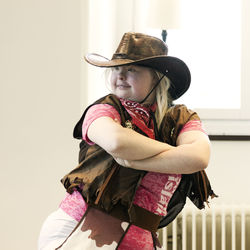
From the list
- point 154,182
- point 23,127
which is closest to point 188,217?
point 23,127

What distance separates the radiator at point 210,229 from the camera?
2680mm

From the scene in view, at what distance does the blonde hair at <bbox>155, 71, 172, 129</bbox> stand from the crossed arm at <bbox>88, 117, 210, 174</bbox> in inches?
5.2

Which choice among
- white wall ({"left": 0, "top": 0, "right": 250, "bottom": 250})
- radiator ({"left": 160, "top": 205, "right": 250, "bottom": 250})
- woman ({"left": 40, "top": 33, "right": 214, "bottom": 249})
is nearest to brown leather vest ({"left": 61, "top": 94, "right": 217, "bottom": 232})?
woman ({"left": 40, "top": 33, "right": 214, "bottom": 249})

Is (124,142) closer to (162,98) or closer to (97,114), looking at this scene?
(97,114)

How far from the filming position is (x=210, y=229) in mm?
2746

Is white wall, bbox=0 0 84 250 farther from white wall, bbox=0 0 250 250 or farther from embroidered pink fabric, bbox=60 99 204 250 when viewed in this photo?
embroidered pink fabric, bbox=60 99 204 250

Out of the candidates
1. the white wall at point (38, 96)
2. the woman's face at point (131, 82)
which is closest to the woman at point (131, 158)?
the woman's face at point (131, 82)

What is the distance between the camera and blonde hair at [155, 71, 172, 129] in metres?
1.40

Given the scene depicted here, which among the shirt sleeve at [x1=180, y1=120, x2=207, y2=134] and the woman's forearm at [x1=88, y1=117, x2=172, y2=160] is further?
the shirt sleeve at [x1=180, y1=120, x2=207, y2=134]

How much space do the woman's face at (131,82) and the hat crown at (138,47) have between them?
30mm

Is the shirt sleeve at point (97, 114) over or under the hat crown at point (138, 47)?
under

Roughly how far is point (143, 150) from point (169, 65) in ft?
0.91

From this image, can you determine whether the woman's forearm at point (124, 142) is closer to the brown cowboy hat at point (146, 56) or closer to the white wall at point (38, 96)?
the brown cowboy hat at point (146, 56)

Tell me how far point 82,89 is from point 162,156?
4.54 ft
